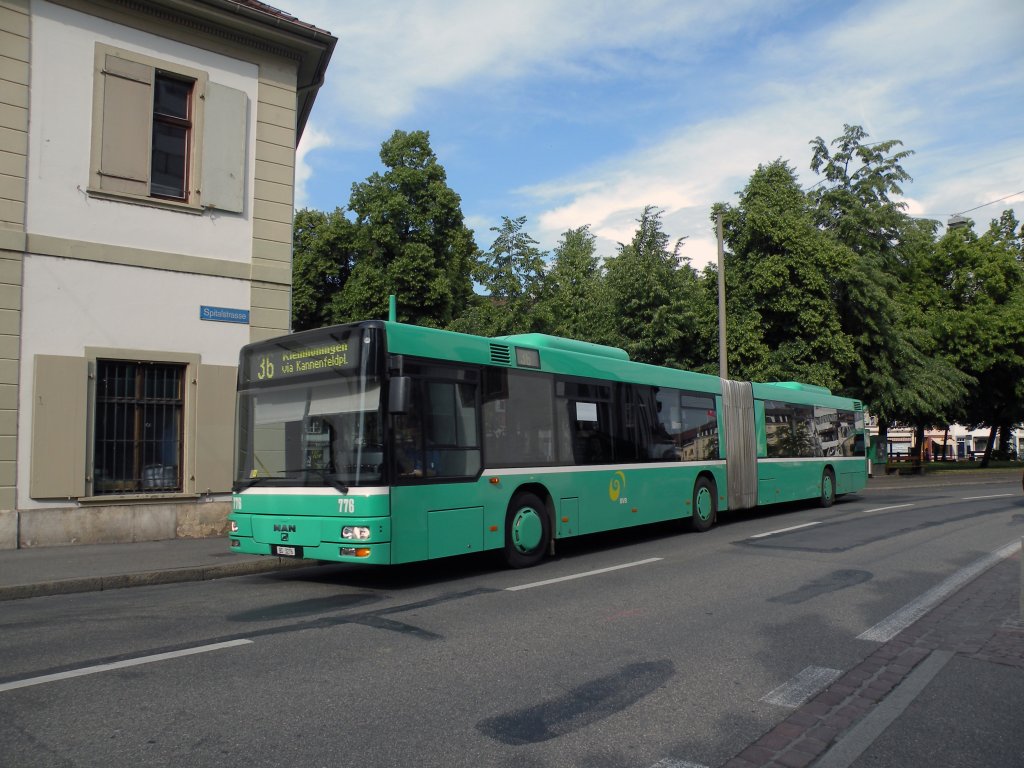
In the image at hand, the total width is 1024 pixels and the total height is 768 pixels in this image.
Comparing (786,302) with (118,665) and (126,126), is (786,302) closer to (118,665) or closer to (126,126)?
(126,126)

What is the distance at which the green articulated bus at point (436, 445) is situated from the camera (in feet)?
27.6

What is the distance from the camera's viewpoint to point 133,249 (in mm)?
12883

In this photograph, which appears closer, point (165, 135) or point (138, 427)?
point (138, 427)

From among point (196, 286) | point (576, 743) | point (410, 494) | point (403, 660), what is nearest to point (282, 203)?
point (196, 286)

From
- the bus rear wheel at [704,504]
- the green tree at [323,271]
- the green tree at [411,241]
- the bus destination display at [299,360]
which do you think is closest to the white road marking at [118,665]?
the bus destination display at [299,360]

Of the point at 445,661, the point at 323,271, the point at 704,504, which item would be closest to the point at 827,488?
the point at 704,504

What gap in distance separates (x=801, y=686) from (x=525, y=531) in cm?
534

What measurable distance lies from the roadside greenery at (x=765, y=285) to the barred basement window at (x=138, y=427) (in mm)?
11186

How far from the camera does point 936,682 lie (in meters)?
5.36

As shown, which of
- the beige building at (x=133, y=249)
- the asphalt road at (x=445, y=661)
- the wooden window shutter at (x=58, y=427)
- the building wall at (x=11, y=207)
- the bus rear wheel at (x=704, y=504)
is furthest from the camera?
the bus rear wheel at (x=704, y=504)

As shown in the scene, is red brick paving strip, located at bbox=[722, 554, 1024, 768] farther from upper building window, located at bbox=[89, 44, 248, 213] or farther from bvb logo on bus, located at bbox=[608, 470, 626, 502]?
upper building window, located at bbox=[89, 44, 248, 213]

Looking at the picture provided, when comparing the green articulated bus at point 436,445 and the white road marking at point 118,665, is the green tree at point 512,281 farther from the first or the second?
the white road marking at point 118,665

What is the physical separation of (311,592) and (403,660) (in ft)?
10.9

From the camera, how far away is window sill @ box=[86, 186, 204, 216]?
41.5 feet
